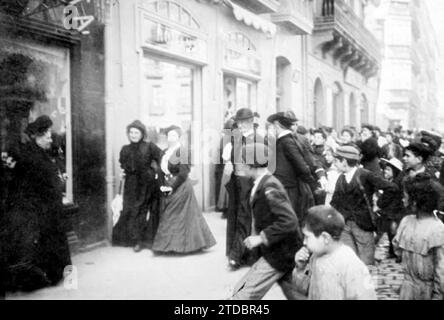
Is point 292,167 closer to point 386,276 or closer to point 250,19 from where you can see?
point 386,276

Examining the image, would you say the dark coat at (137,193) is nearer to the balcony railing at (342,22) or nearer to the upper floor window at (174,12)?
the upper floor window at (174,12)

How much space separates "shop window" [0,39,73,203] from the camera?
5.12 m

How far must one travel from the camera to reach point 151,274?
5512 millimetres

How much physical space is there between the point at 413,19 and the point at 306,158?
15632 mm

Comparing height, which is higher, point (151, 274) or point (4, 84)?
point (4, 84)

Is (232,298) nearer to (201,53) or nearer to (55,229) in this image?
(55,229)

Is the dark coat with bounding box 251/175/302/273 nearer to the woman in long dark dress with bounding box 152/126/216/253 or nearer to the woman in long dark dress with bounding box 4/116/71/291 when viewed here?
the woman in long dark dress with bounding box 4/116/71/291

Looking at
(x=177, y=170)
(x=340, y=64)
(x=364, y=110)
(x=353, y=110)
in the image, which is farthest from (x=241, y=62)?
(x=364, y=110)

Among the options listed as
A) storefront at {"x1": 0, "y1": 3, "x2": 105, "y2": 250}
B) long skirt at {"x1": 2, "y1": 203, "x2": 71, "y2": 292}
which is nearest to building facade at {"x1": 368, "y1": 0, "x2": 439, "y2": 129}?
storefront at {"x1": 0, "y1": 3, "x2": 105, "y2": 250}

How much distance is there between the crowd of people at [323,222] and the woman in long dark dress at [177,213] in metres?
0.56

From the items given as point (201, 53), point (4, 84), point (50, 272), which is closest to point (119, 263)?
point (50, 272)

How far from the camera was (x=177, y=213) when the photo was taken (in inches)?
253

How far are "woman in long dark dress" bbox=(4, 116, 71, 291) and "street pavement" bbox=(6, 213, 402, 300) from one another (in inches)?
7.3

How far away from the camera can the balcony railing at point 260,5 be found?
1110 centimetres
